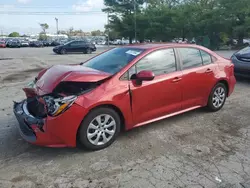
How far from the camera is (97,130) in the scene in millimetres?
3221

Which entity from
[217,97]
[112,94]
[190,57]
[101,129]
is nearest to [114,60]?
[112,94]

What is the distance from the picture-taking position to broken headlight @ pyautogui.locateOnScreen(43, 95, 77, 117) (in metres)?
2.92

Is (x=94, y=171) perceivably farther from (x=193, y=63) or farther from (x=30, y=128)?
(x=193, y=63)

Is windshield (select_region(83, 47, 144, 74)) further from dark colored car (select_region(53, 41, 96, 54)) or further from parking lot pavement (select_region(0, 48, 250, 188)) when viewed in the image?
dark colored car (select_region(53, 41, 96, 54))

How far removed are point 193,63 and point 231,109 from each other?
1.55 metres

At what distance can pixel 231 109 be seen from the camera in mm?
5016

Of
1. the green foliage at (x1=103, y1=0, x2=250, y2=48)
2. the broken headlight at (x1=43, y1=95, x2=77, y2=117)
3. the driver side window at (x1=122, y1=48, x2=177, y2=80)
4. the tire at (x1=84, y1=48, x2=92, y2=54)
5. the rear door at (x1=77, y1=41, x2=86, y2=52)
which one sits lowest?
the broken headlight at (x1=43, y1=95, x2=77, y2=117)

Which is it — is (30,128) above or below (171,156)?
above

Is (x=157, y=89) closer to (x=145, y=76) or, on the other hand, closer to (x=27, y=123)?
(x=145, y=76)

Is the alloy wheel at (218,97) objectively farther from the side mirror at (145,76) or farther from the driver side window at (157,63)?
the side mirror at (145,76)

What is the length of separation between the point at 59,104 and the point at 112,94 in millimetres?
722

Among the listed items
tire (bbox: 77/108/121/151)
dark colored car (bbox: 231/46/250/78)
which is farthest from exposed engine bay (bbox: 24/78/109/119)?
dark colored car (bbox: 231/46/250/78)

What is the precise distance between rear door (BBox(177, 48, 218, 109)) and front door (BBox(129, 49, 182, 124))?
0.17 metres

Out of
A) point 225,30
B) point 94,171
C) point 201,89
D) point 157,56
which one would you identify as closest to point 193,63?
point 201,89
